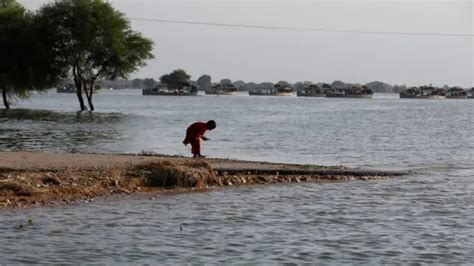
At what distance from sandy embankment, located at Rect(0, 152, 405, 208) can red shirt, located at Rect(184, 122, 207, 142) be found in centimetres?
87

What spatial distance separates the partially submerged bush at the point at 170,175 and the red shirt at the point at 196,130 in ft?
10.4

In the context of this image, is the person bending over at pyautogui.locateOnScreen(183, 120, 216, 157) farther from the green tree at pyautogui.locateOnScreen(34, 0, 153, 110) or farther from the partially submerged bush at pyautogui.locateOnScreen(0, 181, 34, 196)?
the green tree at pyautogui.locateOnScreen(34, 0, 153, 110)

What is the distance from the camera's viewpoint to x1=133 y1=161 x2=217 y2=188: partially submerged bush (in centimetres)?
1794

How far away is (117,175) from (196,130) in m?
4.37

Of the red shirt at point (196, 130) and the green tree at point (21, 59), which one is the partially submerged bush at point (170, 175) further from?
the green tree at point (21, 59)

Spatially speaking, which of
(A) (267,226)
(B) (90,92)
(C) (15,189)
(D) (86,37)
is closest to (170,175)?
(C) (15,189)

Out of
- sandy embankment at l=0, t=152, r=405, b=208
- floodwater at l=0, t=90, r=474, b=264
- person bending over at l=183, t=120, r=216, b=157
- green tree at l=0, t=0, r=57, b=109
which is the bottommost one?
floodwater at l=0, t=90, r=474, b=264

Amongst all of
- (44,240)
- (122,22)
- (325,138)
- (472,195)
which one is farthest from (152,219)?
(122,22)

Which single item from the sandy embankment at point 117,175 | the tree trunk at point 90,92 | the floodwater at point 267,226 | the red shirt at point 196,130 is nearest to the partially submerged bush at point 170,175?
the sandy embankment at point 117,175

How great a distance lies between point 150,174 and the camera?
59.2 ft

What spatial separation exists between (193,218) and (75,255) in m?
3.50

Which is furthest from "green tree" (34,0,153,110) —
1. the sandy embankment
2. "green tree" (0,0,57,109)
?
the sandy embankment

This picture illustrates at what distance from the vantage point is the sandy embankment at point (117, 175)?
15883 millimetres

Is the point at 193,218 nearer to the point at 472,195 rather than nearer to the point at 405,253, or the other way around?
the point at 405,253
